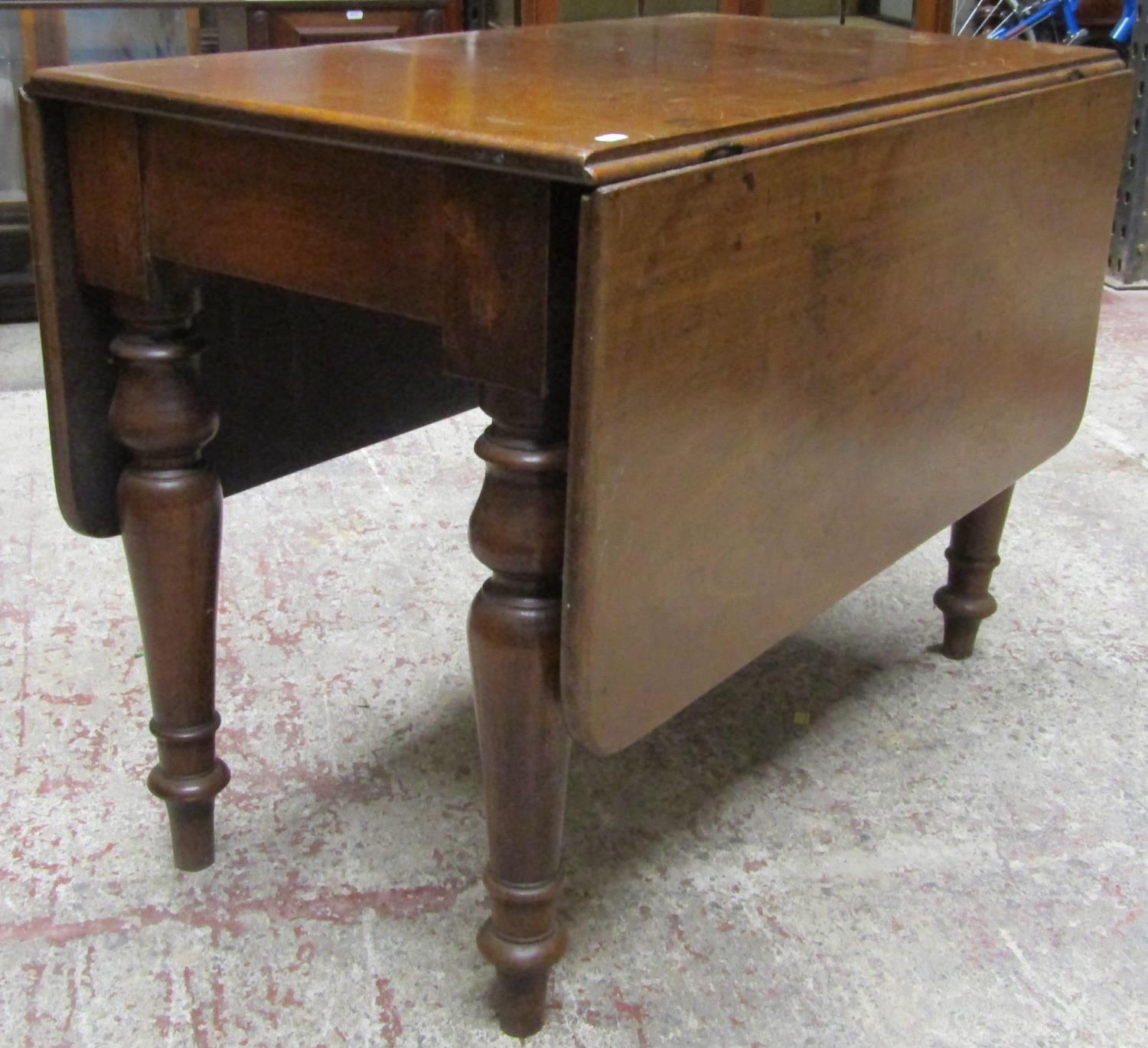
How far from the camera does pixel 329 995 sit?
1.13 m

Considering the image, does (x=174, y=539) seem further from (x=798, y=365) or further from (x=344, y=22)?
(x=344, y=22)

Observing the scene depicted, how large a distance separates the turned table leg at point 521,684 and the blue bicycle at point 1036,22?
2.98 meters

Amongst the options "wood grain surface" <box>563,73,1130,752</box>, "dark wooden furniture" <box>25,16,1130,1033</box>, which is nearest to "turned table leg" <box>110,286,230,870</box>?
"dark wooden furniture" <box>25,16,1130,1033</box>

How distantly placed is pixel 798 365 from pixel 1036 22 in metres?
3.01

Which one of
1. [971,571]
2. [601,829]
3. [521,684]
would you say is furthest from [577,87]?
[971,571]

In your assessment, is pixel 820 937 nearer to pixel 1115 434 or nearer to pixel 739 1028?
pixel 739 1028

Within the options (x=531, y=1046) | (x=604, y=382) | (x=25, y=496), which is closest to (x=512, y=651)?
(x=604, y=382)

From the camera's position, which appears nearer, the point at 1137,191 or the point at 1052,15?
the point at 1137,191

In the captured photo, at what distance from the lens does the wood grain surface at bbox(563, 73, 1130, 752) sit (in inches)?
33.4

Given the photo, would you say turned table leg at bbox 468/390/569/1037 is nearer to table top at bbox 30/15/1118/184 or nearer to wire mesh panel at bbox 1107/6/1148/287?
table top at bbox 30/15/1118/184

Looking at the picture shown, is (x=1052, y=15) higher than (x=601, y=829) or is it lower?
higher

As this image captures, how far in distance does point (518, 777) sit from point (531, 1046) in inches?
9.7

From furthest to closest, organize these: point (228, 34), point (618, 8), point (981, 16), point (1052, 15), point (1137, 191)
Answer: point (981, 16), point (1052, 15), point (618, 8), point (1137, 191), point (228, 34)

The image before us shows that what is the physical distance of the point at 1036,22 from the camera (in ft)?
11.8
